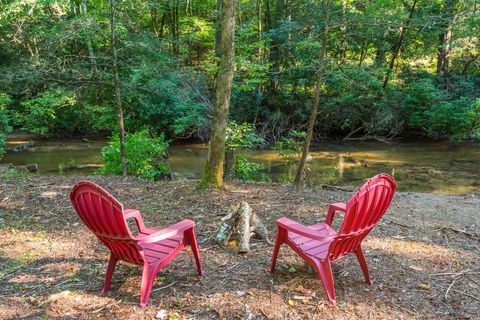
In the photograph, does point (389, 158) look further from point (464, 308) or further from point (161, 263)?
point (161, 263)

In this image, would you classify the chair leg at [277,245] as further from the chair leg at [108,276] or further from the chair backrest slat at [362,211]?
the chair leg at [108,276]

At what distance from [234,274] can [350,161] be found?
1029 cm

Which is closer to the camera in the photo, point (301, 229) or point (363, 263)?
point (301, 229)

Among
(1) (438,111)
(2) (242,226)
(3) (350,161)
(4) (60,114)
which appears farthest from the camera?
(4) (60,114)

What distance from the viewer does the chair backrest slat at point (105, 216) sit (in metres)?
2.45

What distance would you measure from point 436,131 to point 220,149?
1353 cm

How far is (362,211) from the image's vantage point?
8.41ft

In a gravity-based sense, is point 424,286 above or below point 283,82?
below

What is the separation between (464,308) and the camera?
2662 mm

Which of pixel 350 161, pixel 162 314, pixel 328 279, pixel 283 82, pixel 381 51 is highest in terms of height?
pixel 381 51

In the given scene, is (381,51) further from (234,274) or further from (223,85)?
(234,274)

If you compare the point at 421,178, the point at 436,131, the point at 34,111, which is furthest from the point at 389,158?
the point at 34,111

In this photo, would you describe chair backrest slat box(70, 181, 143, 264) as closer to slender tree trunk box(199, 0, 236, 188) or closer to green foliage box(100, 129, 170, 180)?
slender tree trunk box(199, 0, 236, 188)

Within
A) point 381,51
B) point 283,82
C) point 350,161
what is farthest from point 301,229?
point 381,51
